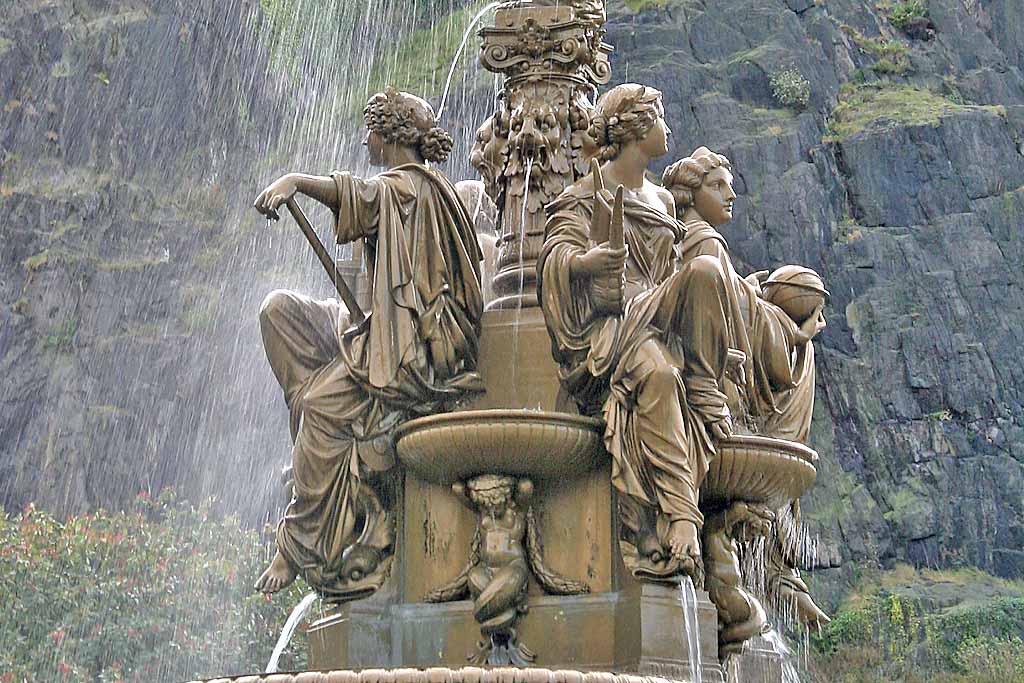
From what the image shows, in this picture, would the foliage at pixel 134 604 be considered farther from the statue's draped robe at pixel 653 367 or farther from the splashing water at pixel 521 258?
the statue's draped robe at pixel 653 367

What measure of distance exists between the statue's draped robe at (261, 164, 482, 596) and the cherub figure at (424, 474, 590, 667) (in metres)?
0.72

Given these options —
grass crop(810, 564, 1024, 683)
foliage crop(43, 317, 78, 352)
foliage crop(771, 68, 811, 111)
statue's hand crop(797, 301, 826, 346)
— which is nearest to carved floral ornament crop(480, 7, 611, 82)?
statue's hand crop(797, 301, 826, 346)

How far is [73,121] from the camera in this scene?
64.0m

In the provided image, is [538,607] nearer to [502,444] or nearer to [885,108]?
[502,444]

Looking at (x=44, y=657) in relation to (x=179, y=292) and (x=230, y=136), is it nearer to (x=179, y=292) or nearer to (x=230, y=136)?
(x=179, y=292)

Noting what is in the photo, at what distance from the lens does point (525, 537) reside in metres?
11.1

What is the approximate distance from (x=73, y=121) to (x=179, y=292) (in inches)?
434

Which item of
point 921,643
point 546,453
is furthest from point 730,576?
point 921,643

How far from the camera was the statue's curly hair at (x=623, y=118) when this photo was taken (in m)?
11.6

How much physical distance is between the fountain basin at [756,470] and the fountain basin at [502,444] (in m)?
0.70

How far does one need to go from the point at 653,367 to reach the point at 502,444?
0.94 m

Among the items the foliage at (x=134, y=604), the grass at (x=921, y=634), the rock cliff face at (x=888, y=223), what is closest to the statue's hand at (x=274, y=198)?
A: the foliage at (x=134, y=604)

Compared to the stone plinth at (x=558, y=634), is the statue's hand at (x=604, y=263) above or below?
above

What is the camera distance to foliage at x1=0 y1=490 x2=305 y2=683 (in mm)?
25219
